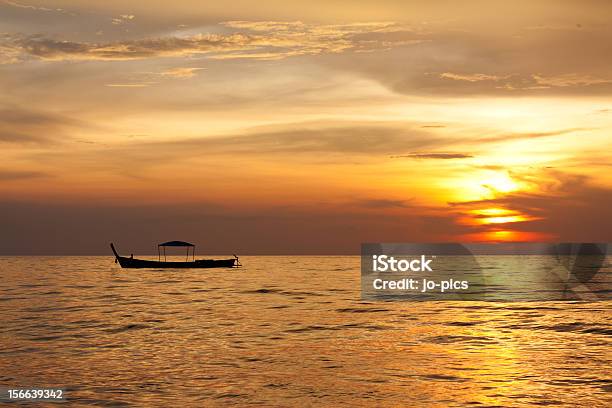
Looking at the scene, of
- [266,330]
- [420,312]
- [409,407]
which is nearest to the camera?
[409,407]

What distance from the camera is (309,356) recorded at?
3544 cm

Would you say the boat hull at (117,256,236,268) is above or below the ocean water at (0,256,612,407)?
below

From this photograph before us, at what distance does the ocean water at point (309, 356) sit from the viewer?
2667cm

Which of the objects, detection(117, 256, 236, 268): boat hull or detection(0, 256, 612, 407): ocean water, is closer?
detection(0, 256, 612, 407): ocean water

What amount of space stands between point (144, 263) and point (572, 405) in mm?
128427

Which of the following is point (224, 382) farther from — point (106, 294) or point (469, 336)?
point (106, 294)

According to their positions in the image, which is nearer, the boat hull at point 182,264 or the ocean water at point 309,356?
the ocean water at point 309,356

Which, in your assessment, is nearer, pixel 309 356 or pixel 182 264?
pixel 309 356

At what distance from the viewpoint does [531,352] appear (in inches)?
1453

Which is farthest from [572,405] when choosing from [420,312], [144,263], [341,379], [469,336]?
[144,263]

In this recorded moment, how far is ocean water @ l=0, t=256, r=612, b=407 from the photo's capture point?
Answer: 26.7 metres

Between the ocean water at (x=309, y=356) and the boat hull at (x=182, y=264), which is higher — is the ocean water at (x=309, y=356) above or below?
above

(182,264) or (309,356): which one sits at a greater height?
(309,356)

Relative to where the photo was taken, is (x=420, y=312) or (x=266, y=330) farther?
(x=420, y=312)
